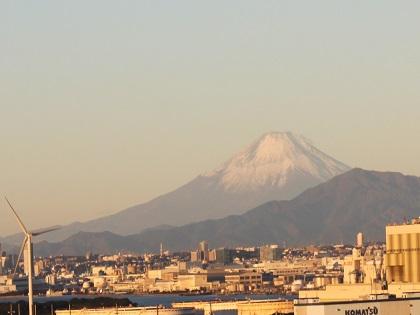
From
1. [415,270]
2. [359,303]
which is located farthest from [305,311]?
[415,270]

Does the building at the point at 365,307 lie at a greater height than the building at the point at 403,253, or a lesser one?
lesser

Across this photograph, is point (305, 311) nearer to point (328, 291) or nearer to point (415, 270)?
point (415, 270)

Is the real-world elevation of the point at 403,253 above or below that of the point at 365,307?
above

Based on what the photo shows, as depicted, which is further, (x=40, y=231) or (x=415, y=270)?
(x=415, y=270)

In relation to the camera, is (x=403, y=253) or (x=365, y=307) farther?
(x=403, y=253)

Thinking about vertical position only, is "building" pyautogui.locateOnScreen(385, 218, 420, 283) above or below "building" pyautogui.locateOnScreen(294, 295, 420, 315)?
above

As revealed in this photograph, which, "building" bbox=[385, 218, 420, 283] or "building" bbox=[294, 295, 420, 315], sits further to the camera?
"building" bbox=[385, 218, 420, 283]

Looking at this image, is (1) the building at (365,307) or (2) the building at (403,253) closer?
(1) the building at (365,307)

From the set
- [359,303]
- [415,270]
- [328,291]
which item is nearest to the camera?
[359,303]
